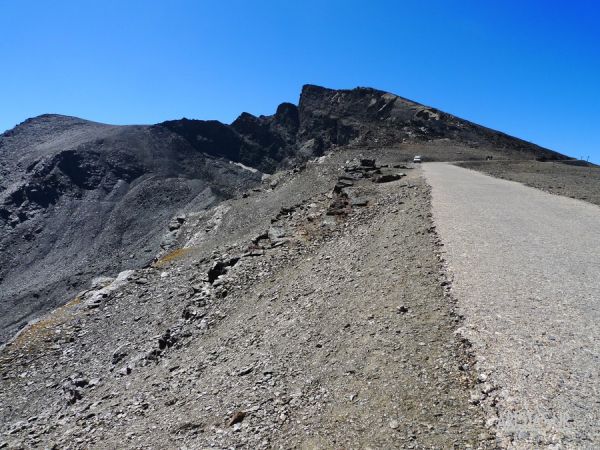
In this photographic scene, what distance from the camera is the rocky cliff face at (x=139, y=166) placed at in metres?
49.5

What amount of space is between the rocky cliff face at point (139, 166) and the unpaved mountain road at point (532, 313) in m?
30.0

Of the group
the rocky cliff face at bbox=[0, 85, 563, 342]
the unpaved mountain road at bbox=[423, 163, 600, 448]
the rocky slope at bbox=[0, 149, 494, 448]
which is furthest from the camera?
the rocky cliff face at bbox=[0, 85, 563, 342]

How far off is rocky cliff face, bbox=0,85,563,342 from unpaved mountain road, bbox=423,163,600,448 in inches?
1181

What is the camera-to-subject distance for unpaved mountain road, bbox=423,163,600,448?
562cm

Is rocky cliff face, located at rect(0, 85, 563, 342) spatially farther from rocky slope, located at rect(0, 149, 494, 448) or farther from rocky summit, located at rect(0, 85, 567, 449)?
rocky slope, located at rect(0, 149, 494, 448)

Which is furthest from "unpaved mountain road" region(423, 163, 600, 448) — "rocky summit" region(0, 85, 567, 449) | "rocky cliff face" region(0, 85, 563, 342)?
"rocky cliff face" region(0, 85, 563, 342)

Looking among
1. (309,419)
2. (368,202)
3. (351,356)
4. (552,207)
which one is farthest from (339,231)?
(309,419)

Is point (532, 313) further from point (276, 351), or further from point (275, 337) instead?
point (275, 337)

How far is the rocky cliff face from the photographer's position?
162 feet

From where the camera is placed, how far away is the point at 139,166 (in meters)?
82.6

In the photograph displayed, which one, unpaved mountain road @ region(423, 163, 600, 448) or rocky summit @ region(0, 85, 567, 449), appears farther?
rocky summit @ region(0, 85, 567, 449)

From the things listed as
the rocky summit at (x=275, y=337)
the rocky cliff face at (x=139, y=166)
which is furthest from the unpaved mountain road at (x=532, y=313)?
the rocky cliff face at (x=139, y=166)

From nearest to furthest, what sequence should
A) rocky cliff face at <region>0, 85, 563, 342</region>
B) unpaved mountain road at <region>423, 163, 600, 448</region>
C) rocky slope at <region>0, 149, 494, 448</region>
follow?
1. unpaved mountain road at <region>423, 163, 600, 448</region>
2. rocky slope at <region>0, 149, 494, 448</region>
3. rocky cliff face at <region>0, 85, 563, 342</region>

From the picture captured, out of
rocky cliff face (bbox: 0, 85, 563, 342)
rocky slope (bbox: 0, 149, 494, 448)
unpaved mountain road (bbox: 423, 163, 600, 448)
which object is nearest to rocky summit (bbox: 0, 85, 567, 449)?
rocky slope (bbox: 0, 149, 494, 448)
